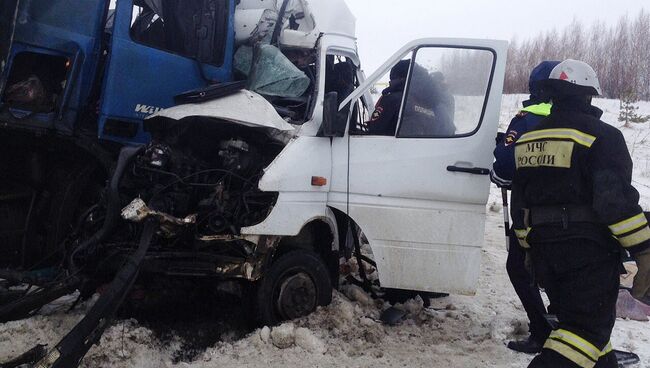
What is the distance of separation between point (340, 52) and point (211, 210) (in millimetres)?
1742

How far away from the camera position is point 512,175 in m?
3.41

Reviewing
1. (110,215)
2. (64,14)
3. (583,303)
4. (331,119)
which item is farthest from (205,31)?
(583,303)

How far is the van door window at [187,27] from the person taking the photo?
408 centimetres

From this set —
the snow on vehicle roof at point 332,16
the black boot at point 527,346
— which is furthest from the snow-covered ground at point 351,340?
the snow on vehicle roof at point 332,16

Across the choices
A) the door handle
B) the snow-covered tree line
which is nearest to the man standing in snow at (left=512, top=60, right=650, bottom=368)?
the door handle

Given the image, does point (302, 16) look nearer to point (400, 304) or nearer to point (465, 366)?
point (400, 304)

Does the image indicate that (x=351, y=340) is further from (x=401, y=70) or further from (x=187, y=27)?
(x=187, y=27)

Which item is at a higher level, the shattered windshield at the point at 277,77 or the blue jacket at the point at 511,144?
the shattered windshield at the point at 277,77

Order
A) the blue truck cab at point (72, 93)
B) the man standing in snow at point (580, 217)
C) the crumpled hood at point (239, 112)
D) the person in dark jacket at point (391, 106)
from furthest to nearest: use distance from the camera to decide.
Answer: the person in dark jacket at point (391, 106)
the blue truck cab at point (72, 93)
the crumpled hood at point (239, 112)
the man standing in snow at point (580, 217)

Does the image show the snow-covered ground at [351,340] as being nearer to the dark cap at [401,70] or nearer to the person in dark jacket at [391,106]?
the person in dark jacket at [391,106]

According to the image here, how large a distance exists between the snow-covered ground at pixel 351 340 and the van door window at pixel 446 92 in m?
1.45

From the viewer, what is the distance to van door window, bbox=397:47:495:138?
144 inches

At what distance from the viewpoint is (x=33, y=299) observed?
3139mm

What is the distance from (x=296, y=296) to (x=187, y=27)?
2355mm
